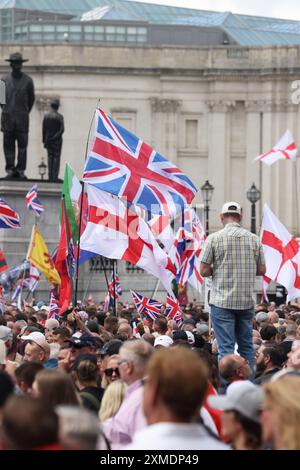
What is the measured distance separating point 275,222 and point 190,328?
254 inches

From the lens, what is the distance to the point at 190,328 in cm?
1911

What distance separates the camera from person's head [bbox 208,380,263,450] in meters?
8.46

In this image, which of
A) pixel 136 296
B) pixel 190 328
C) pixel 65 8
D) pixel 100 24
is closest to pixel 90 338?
pixel 190 328

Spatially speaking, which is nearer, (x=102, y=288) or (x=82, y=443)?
(x=82, y=443)

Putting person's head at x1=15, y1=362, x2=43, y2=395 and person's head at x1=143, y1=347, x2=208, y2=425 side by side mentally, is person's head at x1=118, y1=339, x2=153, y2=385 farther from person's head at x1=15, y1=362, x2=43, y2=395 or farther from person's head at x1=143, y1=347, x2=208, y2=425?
person's head at x1=143, y1=347, x2=208, y2=425

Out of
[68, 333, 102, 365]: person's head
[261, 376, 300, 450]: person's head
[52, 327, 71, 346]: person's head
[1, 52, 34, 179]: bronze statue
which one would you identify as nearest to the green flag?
[52, 327, 71, 346]: person's head

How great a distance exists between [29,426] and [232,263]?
306 inches

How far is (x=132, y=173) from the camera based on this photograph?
19.9 meters

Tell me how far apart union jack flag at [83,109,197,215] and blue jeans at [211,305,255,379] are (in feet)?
16.0

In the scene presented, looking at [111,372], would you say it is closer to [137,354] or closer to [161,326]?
[137,354]

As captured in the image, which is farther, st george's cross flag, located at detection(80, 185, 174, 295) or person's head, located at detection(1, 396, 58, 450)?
st george's cross flag, located at detection(80, 185, 174, 295)

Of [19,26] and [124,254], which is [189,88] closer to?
[19,26]

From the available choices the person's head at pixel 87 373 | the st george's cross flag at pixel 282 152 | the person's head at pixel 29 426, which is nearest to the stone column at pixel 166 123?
the st george's cross flag at pixel 282 152

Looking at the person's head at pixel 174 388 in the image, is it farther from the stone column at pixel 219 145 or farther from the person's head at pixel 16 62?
the stone column at pixel 219 145
